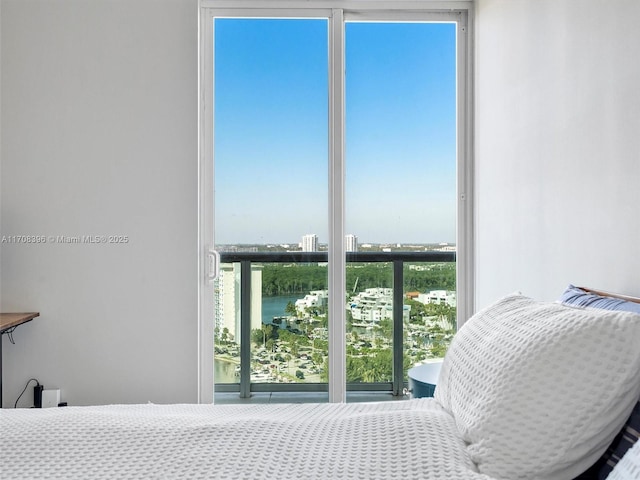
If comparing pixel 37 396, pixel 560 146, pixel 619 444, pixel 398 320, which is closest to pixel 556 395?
pixel 619 444

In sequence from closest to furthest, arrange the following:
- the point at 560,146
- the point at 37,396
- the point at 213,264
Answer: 1. the point at 560,146
2. the point at 37,396
3. the point at 213,264

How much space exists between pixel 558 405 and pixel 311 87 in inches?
92.4

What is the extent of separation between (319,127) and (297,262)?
30.5 inches

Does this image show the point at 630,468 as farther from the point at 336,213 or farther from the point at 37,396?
the point at 37,396

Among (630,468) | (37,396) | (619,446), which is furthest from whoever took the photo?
(37,396)

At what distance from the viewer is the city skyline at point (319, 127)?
115 inches

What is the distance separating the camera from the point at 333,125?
2.90 m

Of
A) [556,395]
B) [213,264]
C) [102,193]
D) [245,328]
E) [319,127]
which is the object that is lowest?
[245,328]

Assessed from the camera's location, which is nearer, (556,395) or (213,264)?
(556,395)

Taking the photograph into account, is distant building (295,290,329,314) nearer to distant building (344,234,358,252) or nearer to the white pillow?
distant building (344,234,358,252)

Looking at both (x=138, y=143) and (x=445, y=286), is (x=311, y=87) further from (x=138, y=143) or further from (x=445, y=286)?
(x=445, y=286)

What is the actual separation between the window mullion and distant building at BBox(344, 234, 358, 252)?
3cm

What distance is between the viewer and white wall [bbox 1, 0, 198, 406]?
2.77m

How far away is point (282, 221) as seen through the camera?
2.93m
